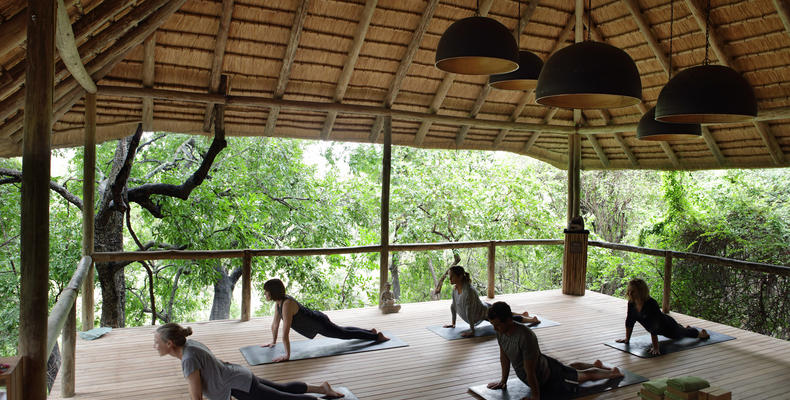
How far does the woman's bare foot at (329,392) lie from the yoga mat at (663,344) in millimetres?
3189

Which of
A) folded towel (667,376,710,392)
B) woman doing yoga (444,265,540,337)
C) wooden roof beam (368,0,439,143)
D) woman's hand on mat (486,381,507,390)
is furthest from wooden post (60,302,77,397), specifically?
wooden roof beam (368,0,439,143)

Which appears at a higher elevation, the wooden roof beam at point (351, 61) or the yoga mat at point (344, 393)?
the wooden roof beam at point (351, 61)

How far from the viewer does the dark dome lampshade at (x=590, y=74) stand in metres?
3.06

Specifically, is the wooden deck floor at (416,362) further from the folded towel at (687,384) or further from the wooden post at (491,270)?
the wooden post at (491,270)

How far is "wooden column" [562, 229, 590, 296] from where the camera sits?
859 centimetres

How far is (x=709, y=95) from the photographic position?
333 cm

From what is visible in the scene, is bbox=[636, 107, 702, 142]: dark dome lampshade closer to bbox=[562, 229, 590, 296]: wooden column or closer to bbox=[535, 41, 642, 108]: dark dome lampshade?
bbox=[535, 41, 642, 108]: dark dome lampshade

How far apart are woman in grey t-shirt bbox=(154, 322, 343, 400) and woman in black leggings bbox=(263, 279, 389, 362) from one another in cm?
137

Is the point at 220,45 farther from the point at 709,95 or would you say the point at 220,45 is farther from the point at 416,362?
the point at 709,95

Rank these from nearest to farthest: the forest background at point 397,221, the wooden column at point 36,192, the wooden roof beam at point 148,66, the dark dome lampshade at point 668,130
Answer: the wooden column at point 36,192 → the dark dome lampshade at point 668,130 → the wooden roof beam at point 148,66 → the forest background at point 397,221

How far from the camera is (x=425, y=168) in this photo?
13.9 metres

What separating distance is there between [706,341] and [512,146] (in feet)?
14.2

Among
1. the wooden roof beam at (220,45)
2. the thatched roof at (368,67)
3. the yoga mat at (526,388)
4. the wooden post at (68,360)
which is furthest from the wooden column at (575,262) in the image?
the wooden post at (68,360)

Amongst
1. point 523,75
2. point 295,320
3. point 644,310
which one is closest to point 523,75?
point 523,75
